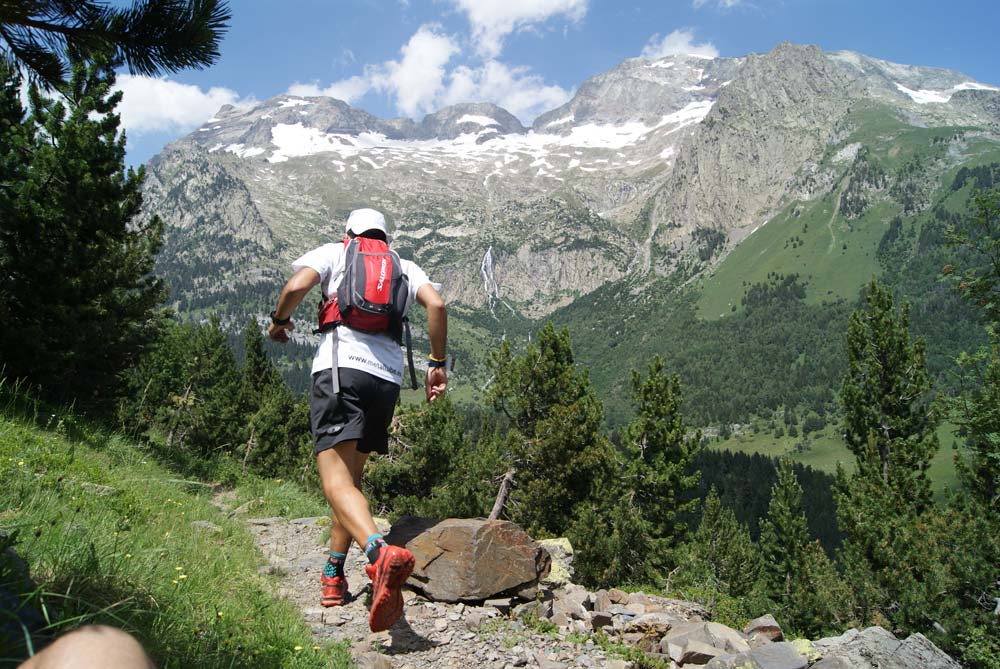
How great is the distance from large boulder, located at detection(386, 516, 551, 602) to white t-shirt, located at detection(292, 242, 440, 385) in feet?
7.44

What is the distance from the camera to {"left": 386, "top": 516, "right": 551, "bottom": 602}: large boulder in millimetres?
5820

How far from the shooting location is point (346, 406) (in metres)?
4.67

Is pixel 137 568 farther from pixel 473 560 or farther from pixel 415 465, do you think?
pixel 415 465

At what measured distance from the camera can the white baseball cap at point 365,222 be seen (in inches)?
204

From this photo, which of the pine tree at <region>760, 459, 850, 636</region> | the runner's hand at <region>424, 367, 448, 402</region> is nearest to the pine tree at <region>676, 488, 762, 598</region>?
the pine tree at <region>760, 459, 850, 636</region>

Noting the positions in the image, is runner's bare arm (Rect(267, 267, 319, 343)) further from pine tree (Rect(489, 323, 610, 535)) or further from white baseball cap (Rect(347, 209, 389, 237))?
pine tree (Rect(489, 323, 610, 535))

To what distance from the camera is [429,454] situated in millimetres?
22531

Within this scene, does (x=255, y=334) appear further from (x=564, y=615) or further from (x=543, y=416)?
(x=564, y=615)

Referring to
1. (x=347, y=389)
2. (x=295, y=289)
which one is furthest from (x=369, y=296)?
(x=347, y=389)

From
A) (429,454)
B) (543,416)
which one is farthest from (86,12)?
(543,416)

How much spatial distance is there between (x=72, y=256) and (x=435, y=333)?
38.9ft

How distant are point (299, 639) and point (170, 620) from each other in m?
0.85

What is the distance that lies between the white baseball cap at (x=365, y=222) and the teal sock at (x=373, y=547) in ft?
8.32

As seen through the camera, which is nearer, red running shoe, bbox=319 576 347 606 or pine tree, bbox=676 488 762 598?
red running shoe, bbox=319 576 347 606
